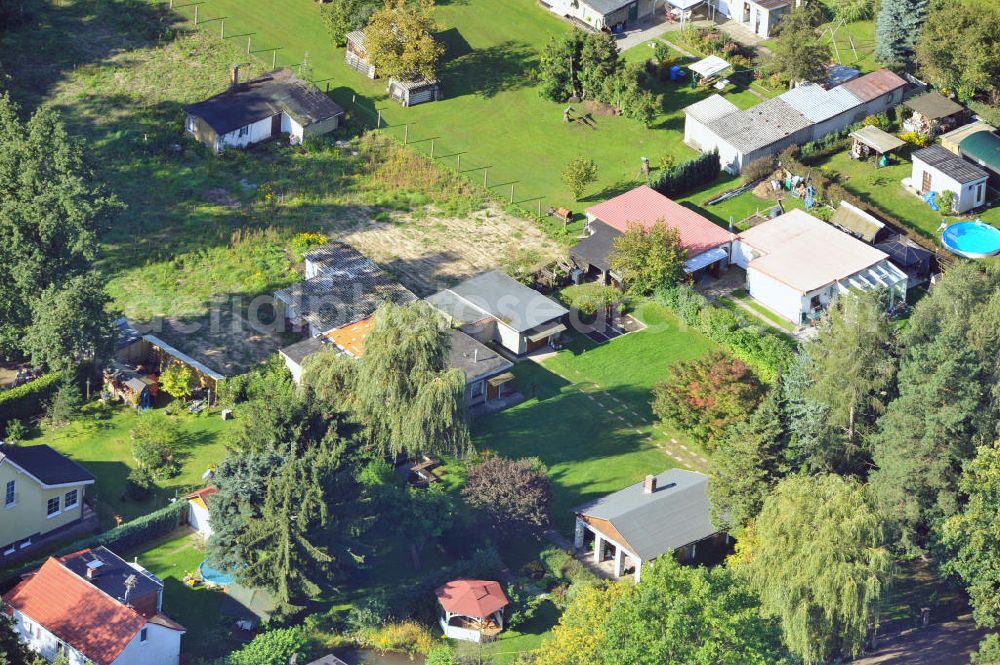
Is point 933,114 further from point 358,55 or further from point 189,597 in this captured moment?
point 189,597

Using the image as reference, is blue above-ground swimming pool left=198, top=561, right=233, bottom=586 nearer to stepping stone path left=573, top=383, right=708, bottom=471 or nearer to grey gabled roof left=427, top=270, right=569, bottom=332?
grey gabled roof left=427, top=270, right=569, bottom=332

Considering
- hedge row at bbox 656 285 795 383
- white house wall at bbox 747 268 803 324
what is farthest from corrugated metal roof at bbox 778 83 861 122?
hedge row at bbox 656 285 795 383

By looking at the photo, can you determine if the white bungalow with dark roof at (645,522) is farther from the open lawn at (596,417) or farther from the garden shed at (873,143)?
the garden shed at (873,143)

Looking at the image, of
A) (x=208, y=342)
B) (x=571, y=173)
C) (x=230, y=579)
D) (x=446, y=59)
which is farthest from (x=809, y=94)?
(x=230, y=579)

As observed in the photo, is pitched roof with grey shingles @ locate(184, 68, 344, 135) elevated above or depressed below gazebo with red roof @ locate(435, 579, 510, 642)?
above

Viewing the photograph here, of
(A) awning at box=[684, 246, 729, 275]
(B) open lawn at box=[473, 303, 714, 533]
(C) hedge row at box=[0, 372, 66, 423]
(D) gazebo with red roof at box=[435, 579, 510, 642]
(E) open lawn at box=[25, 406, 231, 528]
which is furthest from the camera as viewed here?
(A) awning at box=[684, 246, 729, 275]

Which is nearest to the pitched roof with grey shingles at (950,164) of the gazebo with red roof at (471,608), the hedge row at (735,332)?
the hedge row at (735,332)
